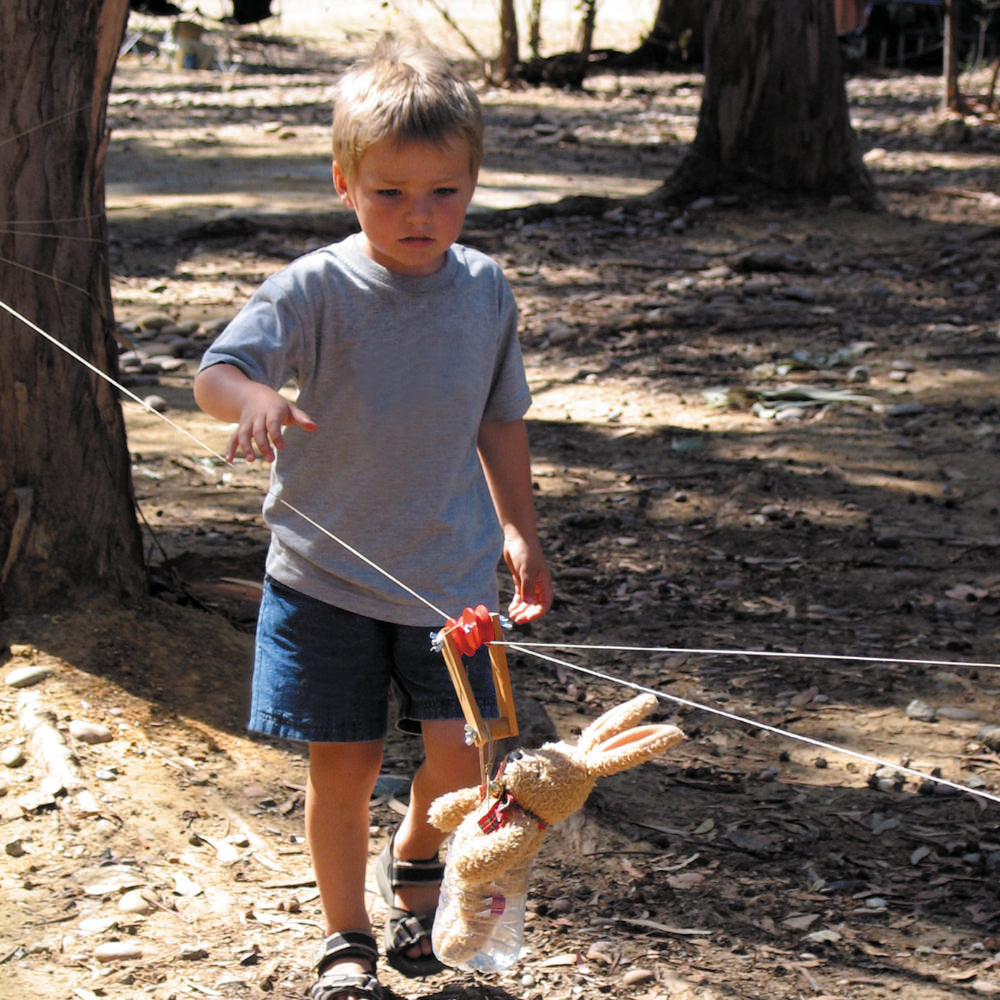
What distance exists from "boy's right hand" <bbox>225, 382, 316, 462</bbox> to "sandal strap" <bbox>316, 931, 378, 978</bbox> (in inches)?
41.4

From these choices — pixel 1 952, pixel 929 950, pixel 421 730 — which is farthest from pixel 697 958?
pixel 1 952

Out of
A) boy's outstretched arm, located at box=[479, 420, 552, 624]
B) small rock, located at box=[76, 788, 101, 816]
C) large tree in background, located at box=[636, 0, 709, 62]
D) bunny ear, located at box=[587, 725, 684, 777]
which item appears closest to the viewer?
bunny ear, located at box=[587, 725, 684, 777]

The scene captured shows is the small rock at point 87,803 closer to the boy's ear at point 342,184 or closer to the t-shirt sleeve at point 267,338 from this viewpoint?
the t-shirt sleeve at point 267,338

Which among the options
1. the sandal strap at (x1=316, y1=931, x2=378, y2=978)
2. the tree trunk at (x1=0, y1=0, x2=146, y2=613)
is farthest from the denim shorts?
the tree trunk at (x1=0, y1=0, x2=146, y2=613)

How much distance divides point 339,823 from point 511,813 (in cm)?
52

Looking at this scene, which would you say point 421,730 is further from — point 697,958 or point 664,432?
point 664,432

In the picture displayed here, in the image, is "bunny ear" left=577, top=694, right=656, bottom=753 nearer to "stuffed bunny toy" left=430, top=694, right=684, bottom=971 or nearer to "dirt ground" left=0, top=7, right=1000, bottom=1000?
"stuffed bunny toy" left=430, top=694, right=684, bottom=971

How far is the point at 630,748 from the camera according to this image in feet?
6.54

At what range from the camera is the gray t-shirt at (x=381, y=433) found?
2.26 metres

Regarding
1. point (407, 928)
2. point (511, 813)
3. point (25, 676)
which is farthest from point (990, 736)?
point (25, 676)

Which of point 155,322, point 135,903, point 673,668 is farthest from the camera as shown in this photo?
point 155,322

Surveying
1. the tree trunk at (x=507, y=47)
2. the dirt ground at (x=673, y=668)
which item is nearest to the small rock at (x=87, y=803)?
the dirt ground at (x=673, y=668)

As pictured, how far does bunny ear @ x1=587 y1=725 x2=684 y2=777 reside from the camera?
197 cm

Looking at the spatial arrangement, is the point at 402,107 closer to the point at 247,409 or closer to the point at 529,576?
the point at 247,409
